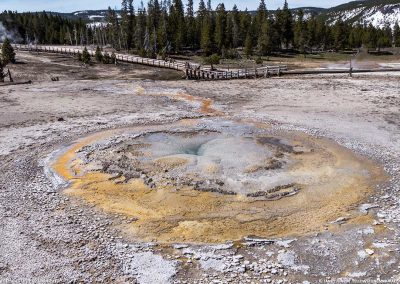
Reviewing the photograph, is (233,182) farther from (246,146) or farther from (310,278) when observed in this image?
(310,278)

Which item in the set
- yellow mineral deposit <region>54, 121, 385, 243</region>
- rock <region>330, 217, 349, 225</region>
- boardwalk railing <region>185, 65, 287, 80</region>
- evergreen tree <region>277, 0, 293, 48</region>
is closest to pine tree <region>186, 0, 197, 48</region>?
evergreen tree <region>277, 0, 293, 48</region>

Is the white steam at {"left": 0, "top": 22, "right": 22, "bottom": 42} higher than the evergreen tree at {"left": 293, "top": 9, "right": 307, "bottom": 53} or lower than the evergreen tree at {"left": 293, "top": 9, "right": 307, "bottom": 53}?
higher

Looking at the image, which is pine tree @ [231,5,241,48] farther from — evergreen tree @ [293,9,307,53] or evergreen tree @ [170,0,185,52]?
evergreen tree @ [293,9,307,53]

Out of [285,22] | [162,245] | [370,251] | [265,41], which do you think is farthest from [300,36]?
[162,245]

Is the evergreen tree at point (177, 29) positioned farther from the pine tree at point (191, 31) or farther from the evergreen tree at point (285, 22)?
the evergreen tree at point (285, 22)

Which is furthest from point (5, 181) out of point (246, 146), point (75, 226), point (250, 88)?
point (250, 88)

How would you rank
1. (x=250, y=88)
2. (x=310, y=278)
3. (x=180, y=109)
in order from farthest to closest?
(x=250, y=88) < (x=180, y=109) < (x=310, y=278)

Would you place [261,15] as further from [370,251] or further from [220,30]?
[370,251]
